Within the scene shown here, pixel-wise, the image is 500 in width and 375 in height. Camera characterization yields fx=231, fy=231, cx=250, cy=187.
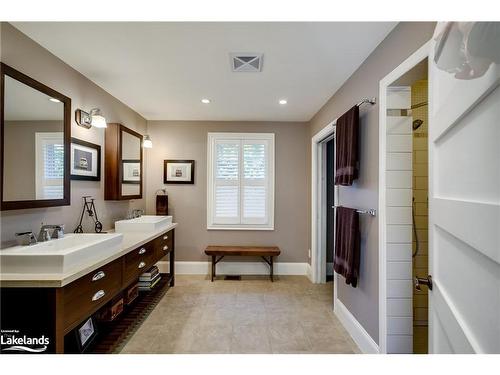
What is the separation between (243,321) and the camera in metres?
2.37

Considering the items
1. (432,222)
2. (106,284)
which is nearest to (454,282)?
(432,222)

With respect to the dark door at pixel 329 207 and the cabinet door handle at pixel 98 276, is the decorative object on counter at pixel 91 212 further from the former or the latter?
the dark door at pixel 329 207

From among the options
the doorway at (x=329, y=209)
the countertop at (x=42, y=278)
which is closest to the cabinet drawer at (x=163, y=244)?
the countertop at (x=42, y=278)

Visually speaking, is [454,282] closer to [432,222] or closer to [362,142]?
[432,222]

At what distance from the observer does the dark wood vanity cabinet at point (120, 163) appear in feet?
8.68

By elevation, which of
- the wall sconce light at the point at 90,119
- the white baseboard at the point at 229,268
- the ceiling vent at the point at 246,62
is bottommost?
the white baseboard at the point at 229,268

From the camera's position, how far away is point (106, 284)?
5.31ft

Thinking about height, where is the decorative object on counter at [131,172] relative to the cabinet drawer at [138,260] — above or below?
above

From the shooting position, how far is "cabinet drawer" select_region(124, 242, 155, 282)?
1952 millimetres

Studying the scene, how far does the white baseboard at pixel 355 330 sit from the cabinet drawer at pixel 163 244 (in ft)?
6.83

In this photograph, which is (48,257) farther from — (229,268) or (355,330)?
(229,268)

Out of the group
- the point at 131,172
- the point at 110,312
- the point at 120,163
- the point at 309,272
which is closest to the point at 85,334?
the point at 110,312

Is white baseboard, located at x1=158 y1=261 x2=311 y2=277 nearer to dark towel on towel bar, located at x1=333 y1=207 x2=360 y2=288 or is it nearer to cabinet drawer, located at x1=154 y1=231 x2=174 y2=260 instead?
Result: cabinet drawer, located at x1=154 y1=231 x2=174 y2=260

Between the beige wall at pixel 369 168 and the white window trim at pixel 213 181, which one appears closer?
the beige wall at pixel 369 168
